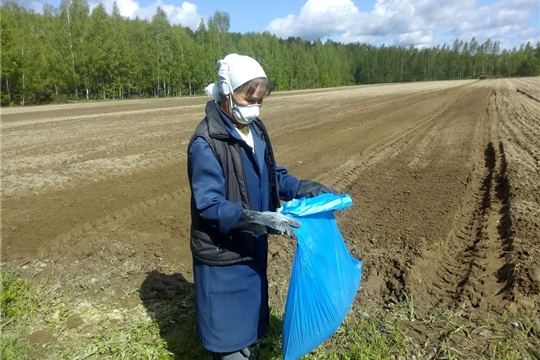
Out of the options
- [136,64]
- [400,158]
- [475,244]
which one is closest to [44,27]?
[136,64]

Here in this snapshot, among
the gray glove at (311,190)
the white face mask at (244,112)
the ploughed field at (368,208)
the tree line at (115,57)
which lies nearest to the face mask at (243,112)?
the white face mask at (244,112)

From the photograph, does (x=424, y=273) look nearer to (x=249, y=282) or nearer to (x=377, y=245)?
(x=377, y=245)

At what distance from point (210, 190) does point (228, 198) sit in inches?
7.6

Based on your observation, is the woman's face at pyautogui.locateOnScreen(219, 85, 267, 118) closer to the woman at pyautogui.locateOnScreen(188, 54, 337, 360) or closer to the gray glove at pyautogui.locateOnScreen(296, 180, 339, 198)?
the woman at pyautogui.locateOnScreen(188, 54, 337, 360)

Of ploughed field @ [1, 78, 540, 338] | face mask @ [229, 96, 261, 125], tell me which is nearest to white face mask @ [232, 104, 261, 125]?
face mask @ [229, 96, 261, 125]

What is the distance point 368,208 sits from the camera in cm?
613

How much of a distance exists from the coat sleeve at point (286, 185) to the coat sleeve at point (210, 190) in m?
0.65

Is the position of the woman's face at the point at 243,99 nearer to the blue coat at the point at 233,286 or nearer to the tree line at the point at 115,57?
the blue coat at the point at 233,286

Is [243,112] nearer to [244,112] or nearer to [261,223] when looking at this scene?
[244,112]

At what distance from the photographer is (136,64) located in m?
48.8

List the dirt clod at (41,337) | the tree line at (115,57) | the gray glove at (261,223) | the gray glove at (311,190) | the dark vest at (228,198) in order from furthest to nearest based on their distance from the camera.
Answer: the tree line at (115,57)
the dirt clod at (41,337)
the gray glove at (311,190)
the dark vest at (228,198)
the gray glove at (261,223)

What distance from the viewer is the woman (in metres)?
1.96

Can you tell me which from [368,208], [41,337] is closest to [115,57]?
[368,208]

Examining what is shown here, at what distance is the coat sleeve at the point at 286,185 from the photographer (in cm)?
258
